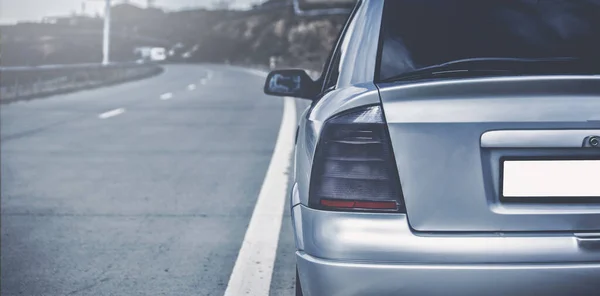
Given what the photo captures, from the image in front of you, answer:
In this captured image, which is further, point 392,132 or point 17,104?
point 17,104

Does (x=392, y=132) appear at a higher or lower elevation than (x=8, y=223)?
higher

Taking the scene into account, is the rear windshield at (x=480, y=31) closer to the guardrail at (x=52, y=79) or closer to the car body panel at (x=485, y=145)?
the car body panel at (x=485, y=145)

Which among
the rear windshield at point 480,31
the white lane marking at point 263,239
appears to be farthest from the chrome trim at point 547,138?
the white lane marking at point 263,239

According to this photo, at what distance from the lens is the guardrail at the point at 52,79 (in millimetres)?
19984

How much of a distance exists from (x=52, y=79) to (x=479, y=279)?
76.0 ft

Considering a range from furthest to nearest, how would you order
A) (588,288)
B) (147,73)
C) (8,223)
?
(147,73) < (8,223) < (588,288)

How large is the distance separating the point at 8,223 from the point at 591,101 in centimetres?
461

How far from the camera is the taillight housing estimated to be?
2.55 metres

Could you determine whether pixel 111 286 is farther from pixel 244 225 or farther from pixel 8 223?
pixel 8 223

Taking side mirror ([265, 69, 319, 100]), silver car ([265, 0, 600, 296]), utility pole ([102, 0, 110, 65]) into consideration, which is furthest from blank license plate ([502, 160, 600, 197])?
utility pole ([102, 0, 110, 65])

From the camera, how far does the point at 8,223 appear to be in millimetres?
5938

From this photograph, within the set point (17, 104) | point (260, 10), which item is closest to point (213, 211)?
point (17, 104)

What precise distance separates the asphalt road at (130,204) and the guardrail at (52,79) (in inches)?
245

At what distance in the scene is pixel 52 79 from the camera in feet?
79.2
